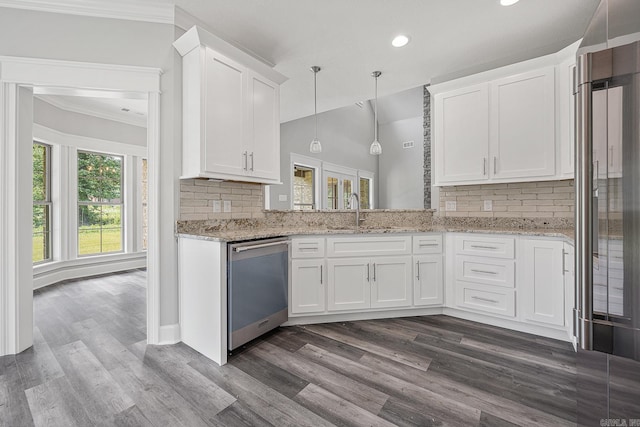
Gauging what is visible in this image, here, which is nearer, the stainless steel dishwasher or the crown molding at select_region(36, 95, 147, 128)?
the stainless steel dishwasher

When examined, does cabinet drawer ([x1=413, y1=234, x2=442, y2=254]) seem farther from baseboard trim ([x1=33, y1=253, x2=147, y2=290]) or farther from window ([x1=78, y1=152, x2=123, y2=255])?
window ([x1=78, y1=152, x2=123, y2=255])

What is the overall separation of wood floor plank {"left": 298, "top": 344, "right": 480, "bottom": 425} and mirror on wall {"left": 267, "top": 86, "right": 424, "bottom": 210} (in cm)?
365

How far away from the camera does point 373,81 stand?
12.3 ft

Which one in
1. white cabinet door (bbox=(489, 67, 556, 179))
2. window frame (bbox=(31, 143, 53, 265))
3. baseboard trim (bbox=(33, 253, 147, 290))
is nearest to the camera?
white cabinet door (bbox=(489, 67, 556, 179))

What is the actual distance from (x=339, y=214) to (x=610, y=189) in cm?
276

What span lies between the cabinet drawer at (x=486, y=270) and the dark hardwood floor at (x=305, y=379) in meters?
0.42

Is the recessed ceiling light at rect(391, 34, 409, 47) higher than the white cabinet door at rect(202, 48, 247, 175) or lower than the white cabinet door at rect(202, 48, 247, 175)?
higher

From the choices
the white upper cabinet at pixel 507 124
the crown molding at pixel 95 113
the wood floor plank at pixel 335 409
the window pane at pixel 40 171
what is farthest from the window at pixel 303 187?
the wood floor plank at pixel 335 409

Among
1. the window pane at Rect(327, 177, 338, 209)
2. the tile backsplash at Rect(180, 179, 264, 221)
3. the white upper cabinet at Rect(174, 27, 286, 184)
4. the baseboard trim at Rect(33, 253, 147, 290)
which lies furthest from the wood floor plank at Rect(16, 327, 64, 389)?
the window pane at Rect(327, 177, 338, 209)

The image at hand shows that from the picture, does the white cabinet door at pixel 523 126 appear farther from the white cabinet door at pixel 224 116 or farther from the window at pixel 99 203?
the window at pixel 99 203

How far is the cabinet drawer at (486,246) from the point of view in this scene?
2.56 meters

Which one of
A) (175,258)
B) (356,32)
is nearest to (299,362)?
(175,258)

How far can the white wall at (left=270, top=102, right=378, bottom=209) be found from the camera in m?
5.69

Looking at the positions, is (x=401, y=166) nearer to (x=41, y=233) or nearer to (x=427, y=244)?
(x=427, y=244)
